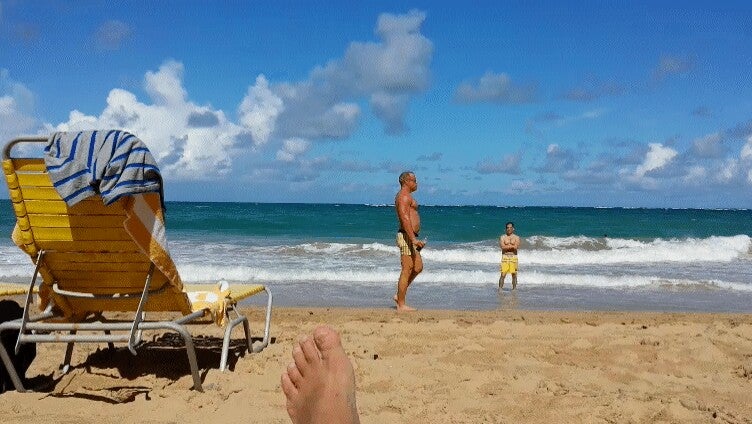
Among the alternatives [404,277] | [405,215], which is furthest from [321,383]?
[404,277]

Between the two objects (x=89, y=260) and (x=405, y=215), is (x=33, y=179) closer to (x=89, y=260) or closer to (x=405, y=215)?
(x=89, y=260)

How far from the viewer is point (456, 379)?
3.67 meters

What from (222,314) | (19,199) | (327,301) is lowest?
(327,301)

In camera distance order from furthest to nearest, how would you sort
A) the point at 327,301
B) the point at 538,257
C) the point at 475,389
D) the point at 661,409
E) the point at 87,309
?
1. the point at 538,257
2. the point at 327,301
3. the point at 87,309
4. the point at 475,389
5. the point at 661,409

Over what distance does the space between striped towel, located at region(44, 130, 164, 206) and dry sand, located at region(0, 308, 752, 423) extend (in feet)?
3.52

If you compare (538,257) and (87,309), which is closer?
(87,309)

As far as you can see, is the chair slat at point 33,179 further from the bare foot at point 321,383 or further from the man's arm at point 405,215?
the man's arm at point 405,215

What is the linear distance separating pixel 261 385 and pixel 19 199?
1555 mm

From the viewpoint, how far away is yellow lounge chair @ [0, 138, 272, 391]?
318cm

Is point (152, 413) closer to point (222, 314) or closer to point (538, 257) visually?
point (222, 314)

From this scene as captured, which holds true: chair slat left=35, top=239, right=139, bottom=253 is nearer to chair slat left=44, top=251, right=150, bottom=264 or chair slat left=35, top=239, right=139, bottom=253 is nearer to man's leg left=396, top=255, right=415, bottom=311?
chair slat left=44, top=251, right=150, bottom=264

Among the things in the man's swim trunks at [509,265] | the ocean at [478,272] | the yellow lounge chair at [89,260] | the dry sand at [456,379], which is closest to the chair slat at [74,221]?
the yellow lounge chair at [89,260]

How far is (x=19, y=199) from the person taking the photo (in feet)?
10.5

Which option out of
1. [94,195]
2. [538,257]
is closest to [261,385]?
[94,195]
